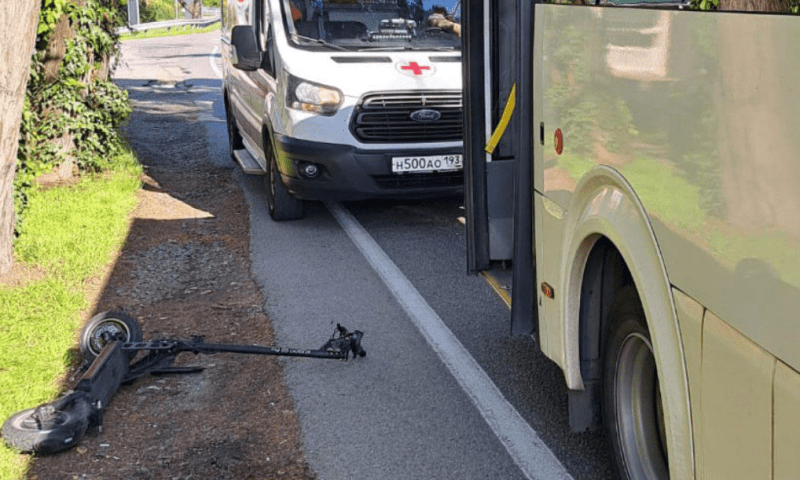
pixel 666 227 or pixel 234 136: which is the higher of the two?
pixel 666 227

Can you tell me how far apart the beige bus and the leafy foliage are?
6.37 meters

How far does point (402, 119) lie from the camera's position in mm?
8555

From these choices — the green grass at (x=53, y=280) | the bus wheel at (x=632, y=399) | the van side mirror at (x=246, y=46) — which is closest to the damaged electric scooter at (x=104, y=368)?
the green grass at (x=53, y=280)

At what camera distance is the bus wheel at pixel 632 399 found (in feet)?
11.9

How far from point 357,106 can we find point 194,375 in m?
3.48

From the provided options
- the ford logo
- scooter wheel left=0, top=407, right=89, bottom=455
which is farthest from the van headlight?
scooter wheel left=0, top=407, right=89, bottom=455

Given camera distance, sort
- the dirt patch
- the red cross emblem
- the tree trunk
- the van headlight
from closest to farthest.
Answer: the dirt patch, the tree trunk, the van headlight, the red cross emblem

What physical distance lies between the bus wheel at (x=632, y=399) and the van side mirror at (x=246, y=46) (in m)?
5.91

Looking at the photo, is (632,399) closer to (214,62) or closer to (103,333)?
(103,333)

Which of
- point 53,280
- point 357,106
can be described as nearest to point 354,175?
point 357,106

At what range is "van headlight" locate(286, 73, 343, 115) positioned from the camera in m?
8.47

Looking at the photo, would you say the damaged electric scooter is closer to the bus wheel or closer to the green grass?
the green grass

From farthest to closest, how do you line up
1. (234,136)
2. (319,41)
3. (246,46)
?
(234,136), (246,46), (319,41)

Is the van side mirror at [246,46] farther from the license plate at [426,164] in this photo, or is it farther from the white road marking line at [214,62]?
the white road marking line at [214,62]
